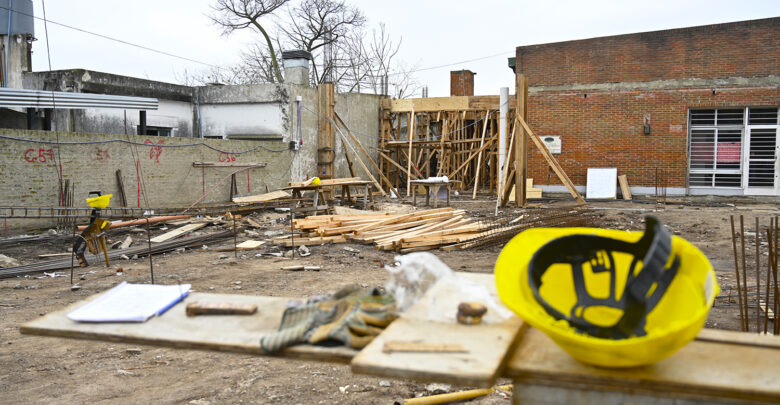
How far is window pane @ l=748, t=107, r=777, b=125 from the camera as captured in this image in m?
19.9

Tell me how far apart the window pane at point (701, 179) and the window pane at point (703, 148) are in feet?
0.92

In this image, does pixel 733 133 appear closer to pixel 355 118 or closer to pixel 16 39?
pixel 355 118

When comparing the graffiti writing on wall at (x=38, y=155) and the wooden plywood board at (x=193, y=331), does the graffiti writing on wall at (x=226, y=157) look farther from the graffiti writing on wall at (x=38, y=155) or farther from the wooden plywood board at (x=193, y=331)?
the wooden plywood board at (x=193, y=331)

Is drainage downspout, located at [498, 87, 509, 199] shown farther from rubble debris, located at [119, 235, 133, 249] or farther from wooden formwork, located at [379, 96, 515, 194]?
rubble debris, located at [119, 235, 133, 249]

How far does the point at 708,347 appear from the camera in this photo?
218 cm

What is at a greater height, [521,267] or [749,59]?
[749,59]

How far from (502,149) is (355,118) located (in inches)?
335

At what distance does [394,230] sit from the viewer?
1159 centimetres

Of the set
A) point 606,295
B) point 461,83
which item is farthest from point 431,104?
point 606,295

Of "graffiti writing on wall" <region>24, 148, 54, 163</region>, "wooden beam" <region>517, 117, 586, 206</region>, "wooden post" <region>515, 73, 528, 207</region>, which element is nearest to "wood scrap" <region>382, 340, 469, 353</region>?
"graffiti writing on wall" <region>24, 148, 54, 163</region>

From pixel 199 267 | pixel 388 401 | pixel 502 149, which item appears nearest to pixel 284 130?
pixel 502 149

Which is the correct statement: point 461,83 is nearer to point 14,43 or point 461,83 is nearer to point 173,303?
point 14,43

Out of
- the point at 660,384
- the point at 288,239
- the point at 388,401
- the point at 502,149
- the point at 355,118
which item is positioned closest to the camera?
the point at 660,384

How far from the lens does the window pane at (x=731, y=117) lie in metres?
20.1
